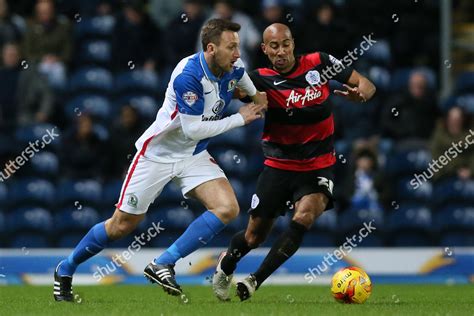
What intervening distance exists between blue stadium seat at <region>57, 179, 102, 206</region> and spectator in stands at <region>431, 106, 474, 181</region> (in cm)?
451

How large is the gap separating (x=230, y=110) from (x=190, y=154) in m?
5.69

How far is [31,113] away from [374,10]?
523 centimetres

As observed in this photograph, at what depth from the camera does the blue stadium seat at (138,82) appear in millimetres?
16250

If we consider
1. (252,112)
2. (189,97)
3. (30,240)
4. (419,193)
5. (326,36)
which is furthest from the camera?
(326,36)

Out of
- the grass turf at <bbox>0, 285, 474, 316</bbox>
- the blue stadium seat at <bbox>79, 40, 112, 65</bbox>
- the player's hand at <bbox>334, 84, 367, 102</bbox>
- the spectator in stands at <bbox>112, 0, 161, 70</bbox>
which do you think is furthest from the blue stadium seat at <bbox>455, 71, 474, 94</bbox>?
the player's hand at <bbox>334, 84, 367, 102</bbox>

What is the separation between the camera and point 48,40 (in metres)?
16.9

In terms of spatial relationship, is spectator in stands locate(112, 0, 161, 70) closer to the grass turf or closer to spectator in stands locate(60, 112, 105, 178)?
spectator in stands locate(60, 112, 105, 178)

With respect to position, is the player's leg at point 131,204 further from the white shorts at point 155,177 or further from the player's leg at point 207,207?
the player's leg at point 207,207

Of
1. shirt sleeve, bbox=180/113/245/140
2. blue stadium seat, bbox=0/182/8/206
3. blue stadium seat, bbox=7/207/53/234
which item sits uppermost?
shirt sleeve, bbox=180/113/245/140

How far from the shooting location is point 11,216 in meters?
15.2

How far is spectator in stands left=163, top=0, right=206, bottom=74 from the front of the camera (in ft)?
54.1

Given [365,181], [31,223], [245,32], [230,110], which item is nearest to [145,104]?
[230,110]

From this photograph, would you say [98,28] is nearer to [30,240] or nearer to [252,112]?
[30,240]

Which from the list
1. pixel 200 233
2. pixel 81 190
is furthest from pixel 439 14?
pixel 200 233
